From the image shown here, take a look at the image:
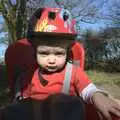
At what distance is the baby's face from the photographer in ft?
9.78

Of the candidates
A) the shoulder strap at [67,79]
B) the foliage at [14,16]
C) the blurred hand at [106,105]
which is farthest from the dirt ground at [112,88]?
the blurred hand at [106,105]

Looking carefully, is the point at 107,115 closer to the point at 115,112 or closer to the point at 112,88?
the point at 115,112

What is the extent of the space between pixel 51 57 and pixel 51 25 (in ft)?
0.70

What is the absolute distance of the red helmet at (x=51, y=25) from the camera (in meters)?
2.95

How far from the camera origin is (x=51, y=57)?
2.98 m

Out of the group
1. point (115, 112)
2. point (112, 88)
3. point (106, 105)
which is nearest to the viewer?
point (115, 112)

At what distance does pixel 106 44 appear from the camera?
806 inches

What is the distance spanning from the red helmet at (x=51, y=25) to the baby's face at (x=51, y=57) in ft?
0.28

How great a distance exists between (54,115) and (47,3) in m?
15.5

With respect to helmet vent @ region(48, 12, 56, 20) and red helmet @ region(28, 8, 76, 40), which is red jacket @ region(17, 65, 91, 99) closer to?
red helmet @ region(28, 8, 76, 40)

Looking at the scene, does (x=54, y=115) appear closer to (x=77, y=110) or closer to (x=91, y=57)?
(x=77, y=110)

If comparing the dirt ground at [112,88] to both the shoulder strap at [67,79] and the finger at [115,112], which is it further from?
the finger at [115,112]

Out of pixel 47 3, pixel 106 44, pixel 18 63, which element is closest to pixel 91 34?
pixel 106 44

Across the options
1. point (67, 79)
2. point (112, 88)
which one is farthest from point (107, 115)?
point (112, 88)
